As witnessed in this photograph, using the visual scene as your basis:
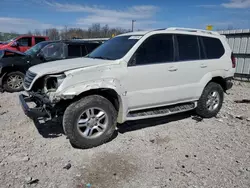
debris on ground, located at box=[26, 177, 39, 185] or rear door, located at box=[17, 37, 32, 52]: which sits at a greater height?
rear door, located at box=[17, 37, 32, 52]

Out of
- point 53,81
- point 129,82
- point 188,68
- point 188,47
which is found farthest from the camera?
point 188,47

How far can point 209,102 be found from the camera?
5379 millimetres

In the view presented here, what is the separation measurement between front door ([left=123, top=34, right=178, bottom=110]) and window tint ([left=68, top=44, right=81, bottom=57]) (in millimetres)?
4297

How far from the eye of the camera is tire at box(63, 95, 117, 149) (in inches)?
140

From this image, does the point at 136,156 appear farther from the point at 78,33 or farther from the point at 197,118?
the point at 78,33

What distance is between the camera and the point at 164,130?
4.68 m

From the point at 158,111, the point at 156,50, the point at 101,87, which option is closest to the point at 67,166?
the point at 101,87

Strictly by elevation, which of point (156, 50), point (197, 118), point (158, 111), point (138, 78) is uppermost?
point (156, 50)

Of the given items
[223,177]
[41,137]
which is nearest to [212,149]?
[223,177]

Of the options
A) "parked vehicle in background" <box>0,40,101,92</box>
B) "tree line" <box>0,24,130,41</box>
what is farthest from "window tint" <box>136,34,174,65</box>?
"tree line" <box>0,24,130,41</box>

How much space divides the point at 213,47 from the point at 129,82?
257 centimetres

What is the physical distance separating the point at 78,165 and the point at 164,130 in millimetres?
2041

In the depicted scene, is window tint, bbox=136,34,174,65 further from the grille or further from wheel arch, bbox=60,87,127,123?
the grille

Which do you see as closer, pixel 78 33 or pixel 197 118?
pixel 197 118
